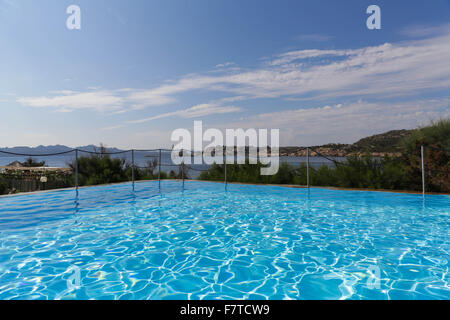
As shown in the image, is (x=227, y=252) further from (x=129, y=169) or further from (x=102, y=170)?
(x=129, y=169)

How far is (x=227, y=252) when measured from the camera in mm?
2939

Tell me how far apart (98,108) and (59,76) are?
3.72 metres

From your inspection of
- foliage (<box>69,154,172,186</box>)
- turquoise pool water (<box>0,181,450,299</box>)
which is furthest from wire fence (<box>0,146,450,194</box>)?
turquoise pool water (<box>0,181,450,299</box>)

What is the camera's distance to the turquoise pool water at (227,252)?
82.4 inches

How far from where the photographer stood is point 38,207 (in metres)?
5.59

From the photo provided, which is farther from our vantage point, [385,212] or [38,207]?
[38,207]

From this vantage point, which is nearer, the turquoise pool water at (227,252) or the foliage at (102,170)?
the turquoise pool water at (227,252)

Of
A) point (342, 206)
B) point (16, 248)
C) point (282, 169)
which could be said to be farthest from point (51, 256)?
point (282, 169)

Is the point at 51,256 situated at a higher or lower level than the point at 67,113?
lower

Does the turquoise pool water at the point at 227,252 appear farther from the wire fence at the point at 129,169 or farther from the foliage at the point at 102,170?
the foliage at the point at 102,170

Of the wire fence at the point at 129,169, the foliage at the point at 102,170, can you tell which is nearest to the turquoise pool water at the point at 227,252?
the wire fence at the point at 129,169

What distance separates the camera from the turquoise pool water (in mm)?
2094

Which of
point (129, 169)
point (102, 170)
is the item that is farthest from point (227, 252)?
point (129, 169)

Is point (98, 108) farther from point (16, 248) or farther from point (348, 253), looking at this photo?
point (348, 253)
